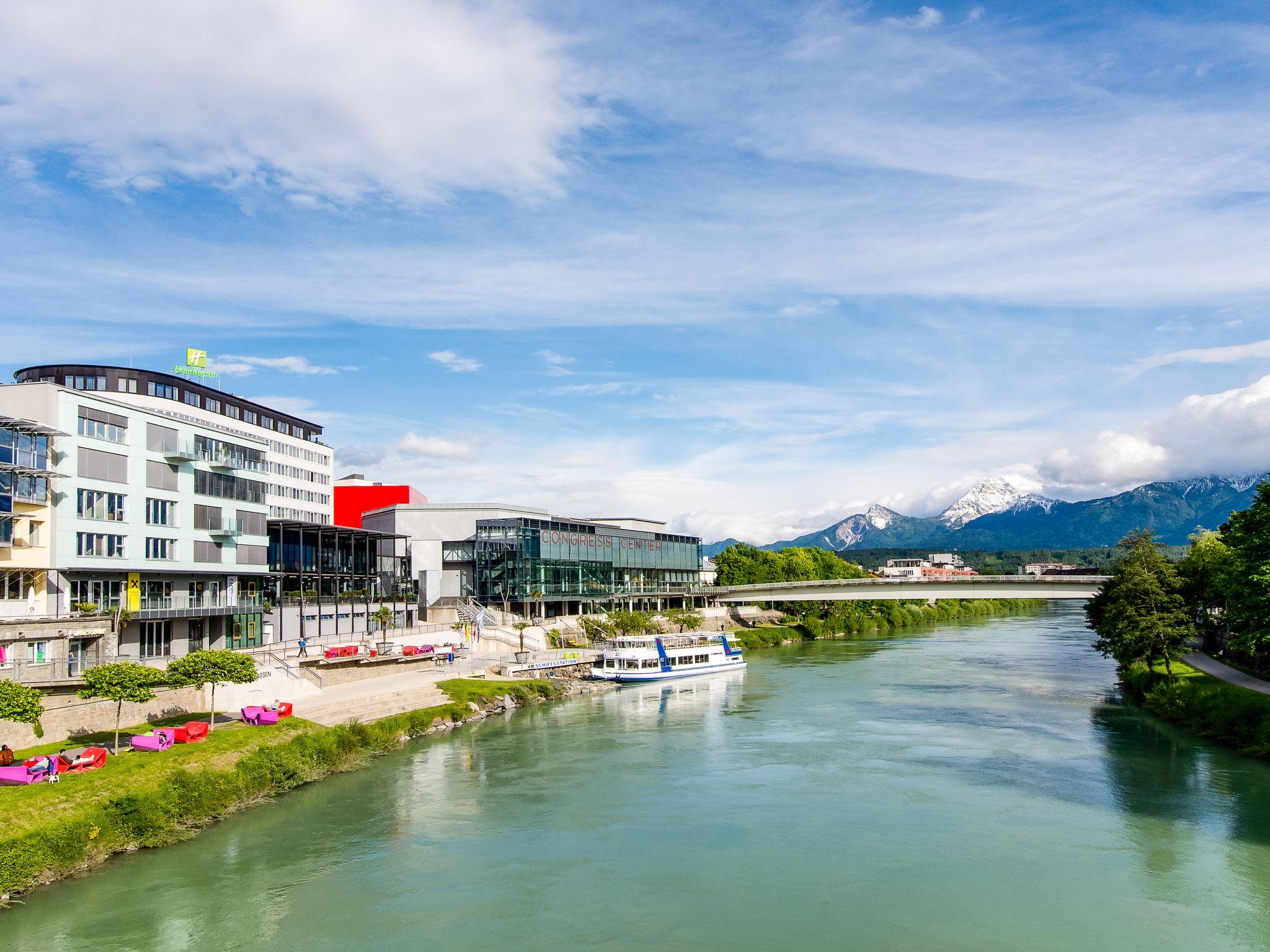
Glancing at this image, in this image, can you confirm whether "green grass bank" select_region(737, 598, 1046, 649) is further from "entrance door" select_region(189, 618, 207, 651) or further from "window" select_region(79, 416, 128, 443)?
"window" select_region(79, 416, 128, 443)

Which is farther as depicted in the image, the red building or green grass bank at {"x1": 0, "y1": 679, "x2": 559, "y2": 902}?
the red building

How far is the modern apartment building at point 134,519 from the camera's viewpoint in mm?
46844

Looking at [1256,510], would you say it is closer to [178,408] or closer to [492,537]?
[492,537]

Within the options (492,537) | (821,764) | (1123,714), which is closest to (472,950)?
(821,764)

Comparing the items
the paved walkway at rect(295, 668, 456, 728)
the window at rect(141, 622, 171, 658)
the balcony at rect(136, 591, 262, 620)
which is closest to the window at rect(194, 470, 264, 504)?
the balcony at rect(136, 591, 262, 620)

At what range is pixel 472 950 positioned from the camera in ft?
84.0

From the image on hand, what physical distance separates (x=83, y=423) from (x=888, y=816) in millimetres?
45749

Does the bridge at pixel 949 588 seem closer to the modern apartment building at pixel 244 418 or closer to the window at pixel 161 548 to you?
the modern apartment building at pixel 244 418

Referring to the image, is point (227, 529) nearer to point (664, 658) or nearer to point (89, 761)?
point (89, 761)

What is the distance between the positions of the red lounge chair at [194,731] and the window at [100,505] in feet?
52.0

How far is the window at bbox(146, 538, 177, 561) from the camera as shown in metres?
54.2

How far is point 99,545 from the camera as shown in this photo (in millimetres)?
50312

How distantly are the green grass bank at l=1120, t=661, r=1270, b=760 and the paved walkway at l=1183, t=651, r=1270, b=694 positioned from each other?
784 millimetres

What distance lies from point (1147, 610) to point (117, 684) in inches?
2462
